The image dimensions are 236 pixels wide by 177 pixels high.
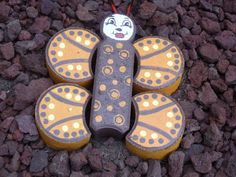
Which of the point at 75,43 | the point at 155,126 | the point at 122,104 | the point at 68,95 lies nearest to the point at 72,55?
the point at 75,43

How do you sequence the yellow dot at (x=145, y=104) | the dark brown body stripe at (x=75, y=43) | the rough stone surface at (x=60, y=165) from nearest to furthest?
the rough stone surface at (x=60, y=165) → the yellow dot at (x=145, y=104) → the dark brown body stripe at (x=75, y=43)

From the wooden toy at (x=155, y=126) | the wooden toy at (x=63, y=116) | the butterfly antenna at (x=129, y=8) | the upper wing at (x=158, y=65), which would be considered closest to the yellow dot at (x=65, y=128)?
the wooden toy at (x=63, y=116)

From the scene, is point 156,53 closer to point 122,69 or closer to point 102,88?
point 122,69

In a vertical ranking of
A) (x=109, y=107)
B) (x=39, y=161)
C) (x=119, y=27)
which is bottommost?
(x=39, y=161)

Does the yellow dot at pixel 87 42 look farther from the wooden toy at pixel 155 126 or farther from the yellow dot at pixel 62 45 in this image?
the wooden toy at pixel 155 126

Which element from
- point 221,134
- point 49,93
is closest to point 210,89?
point 221,134

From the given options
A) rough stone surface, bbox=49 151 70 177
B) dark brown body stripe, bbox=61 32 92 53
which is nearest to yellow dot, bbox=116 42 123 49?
dark brown body stripe, bbox=61 32 92 53

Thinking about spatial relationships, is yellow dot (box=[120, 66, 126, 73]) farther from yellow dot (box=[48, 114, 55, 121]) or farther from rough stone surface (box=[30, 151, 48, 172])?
rough stone surface (box=[30, 151, 48, 172])
